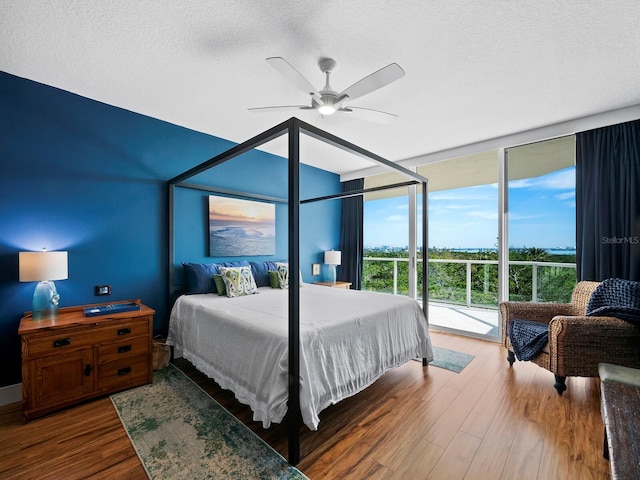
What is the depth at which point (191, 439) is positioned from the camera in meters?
1.84

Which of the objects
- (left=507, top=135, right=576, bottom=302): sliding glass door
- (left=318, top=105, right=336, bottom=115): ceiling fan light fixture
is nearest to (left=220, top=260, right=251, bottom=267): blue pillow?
(left=318, top=105, right=336, bottom=115): ceiling fan light fixture

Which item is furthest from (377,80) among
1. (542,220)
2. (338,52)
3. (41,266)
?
(542,220)

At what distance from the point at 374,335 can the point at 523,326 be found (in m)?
1.61

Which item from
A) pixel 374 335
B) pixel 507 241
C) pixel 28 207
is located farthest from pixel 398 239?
pixel 28 207

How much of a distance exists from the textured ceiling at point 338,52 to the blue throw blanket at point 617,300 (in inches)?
68.1

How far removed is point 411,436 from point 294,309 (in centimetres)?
117

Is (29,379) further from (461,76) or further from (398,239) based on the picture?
(398,239)

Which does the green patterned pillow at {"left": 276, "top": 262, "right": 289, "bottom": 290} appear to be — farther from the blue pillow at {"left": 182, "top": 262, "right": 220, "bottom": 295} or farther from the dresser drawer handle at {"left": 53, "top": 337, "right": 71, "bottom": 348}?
the dresser drawer handle at {"left": 53, "top": 337, "right": 71, "bottom": 348}

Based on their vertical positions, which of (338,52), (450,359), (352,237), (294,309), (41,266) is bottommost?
(450,359)

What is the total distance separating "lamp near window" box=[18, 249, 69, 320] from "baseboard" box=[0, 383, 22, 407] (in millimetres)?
623

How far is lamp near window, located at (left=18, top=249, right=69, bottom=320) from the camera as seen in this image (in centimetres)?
216

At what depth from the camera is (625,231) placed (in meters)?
2.90

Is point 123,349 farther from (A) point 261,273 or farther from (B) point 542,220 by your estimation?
(B) point 542,220

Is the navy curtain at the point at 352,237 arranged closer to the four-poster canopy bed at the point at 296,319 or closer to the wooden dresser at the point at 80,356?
the four-poster canopy bed at the point at 296,319
